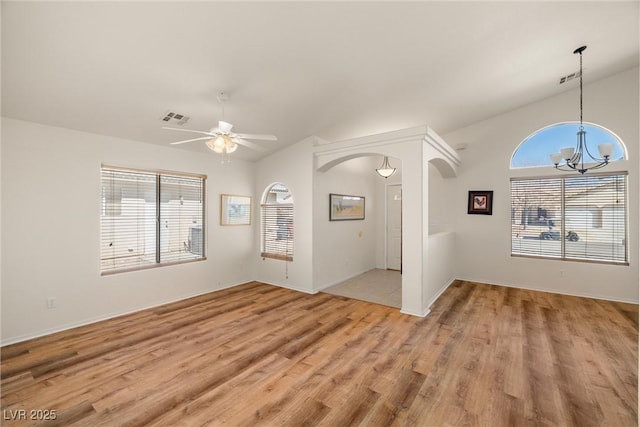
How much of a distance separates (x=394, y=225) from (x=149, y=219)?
5391mm

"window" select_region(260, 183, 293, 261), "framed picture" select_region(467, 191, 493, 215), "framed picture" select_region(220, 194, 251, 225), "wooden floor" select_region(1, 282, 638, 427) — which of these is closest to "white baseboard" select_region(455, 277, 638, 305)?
"wooden floor" select_region(1, 282, 638, 427)

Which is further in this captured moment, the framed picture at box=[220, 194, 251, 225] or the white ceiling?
the framed picture at box=[220, 194, 251, 225]

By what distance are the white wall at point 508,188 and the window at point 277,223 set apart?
12.4 ft

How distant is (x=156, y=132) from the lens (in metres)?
3.93

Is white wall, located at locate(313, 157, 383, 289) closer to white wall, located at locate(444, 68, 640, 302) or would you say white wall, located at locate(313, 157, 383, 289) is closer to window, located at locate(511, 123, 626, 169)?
white wall, located at locate(444, 68, 640, 302)

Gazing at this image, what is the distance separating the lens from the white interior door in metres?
6.92

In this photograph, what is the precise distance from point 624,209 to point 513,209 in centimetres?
154

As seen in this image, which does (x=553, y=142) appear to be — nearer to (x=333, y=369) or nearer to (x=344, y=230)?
(x=344, y=230)

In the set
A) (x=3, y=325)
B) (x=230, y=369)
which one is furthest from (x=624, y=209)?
(x=3, y=325)

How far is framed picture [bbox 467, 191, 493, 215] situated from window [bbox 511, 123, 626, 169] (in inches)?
28.9

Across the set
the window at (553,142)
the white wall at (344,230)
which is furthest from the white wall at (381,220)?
the window at (553,142)

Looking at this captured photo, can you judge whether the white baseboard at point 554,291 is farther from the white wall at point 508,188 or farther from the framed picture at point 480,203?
the framed picture at point 480,203

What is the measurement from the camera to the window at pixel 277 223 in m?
5.44

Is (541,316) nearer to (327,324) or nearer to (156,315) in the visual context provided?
(327,324)
